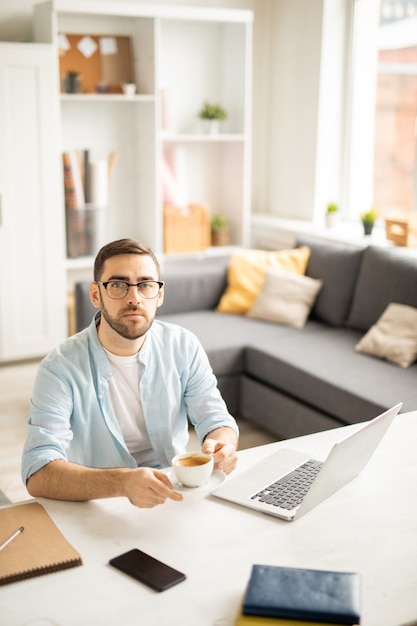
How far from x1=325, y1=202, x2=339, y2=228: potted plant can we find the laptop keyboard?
3.04 metres

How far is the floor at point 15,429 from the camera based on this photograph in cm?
317

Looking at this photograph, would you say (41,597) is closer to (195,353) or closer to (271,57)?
(195,353)

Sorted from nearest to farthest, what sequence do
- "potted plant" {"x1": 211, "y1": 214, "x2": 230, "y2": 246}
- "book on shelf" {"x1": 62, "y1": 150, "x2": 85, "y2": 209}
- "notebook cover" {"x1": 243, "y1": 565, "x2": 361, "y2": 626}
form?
"notebook cover" {"x1": 243, "y1": 565, "x2": 361, "y2": 626} < "book on shelf" {"x1": 62, "y1": 150, "x2": 85, "y2": 209} < "potted plant" {"x1": 211, "y1": 214, "x2": 230, "y2": 246}

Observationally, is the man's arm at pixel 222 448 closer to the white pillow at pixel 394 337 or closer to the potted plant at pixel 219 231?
the white pillow at pixel 394 337

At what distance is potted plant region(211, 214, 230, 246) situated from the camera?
5.08 meters

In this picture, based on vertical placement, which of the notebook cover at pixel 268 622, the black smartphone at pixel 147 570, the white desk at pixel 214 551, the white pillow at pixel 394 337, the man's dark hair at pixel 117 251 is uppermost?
the man's dark hair at pixel 117 251

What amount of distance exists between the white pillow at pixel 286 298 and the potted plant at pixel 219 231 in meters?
1.02

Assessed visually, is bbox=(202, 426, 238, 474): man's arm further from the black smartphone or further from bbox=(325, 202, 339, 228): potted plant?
bbox=(325, 202, 339, 228): potted plant

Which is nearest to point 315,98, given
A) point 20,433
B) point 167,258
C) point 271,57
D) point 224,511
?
point 271,57

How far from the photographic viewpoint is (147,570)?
133 cm

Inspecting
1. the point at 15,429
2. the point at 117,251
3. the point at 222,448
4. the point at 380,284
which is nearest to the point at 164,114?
the point at 380,284

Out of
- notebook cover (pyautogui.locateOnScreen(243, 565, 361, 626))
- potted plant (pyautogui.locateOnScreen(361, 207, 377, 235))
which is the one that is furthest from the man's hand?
potted plant (pyautogui.locateOnScreen(361, 207, 377, 235))

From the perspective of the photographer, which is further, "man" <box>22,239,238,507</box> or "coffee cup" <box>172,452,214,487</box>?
"man" <box>22,239,238,507</box>

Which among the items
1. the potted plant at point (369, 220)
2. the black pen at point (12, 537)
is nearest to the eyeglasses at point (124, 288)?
the black pen at point (12, 537)
